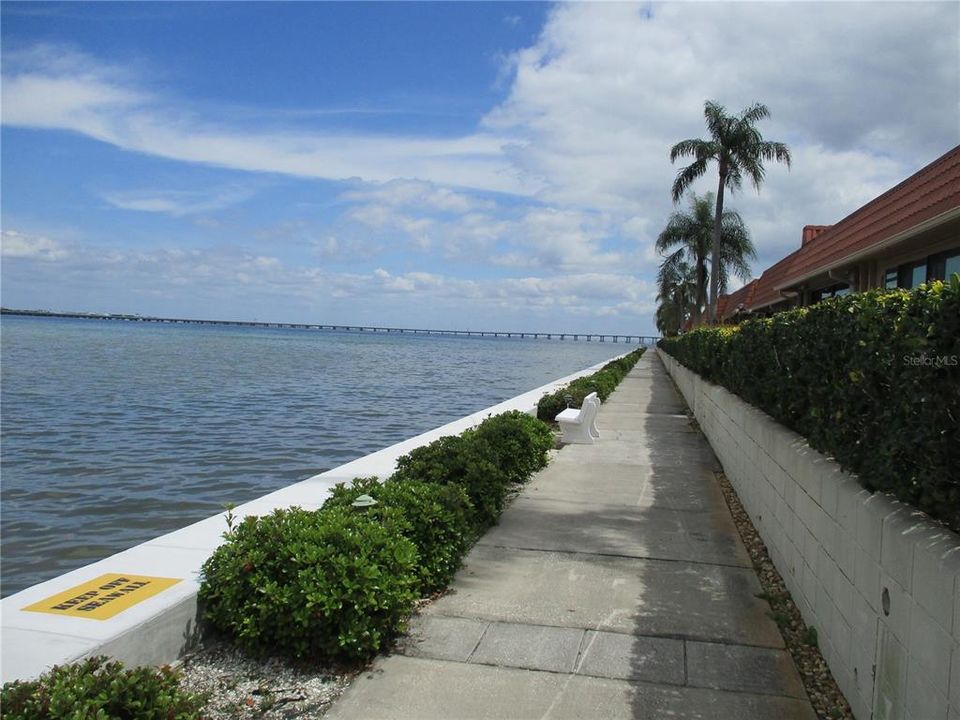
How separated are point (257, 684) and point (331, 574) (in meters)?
0.68

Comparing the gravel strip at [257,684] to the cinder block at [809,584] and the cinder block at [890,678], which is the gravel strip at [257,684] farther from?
the cinder block at [809,584]

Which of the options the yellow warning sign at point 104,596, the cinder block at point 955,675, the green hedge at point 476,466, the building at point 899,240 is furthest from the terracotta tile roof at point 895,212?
the yellow warning sign at point 104,596

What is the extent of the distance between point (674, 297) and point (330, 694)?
233 ft

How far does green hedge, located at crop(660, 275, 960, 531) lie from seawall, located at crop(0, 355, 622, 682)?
12.3ft

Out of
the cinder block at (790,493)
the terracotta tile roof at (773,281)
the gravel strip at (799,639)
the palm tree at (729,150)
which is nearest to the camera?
the gravel strip at (799,639)

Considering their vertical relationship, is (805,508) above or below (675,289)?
below

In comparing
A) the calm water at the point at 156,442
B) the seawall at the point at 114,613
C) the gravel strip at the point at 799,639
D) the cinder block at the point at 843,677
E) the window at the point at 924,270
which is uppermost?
the window at the point at 924,270

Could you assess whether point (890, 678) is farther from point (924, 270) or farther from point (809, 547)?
point (924, 270)

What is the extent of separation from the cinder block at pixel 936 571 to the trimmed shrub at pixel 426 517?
3.13 meters

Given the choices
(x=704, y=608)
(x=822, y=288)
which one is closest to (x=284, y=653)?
(x=704, y=608)

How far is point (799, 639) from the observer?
4762mm

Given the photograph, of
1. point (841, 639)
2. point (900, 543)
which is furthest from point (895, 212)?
point (900, 543)

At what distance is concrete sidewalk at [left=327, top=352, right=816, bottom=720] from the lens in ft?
13.0

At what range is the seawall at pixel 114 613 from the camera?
3744mm
